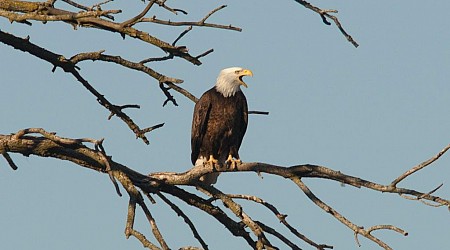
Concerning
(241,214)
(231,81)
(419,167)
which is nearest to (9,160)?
(241,214)

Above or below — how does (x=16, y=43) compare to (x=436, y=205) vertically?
above

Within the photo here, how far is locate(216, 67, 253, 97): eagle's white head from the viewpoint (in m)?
9.38

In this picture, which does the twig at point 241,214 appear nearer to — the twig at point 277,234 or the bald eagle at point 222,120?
the twig at point 277,234

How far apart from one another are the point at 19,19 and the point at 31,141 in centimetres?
100

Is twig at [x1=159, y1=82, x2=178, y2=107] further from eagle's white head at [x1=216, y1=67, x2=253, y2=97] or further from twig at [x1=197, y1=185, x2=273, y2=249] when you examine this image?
eagle's white head at [x1=216, y1=67, x2=253, y2=97]

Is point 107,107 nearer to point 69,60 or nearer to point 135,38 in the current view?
point 69,60

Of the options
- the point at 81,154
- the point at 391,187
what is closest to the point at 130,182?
the point at 81,154

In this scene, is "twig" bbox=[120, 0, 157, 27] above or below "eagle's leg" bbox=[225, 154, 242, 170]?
below

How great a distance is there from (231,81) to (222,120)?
385 millimetres

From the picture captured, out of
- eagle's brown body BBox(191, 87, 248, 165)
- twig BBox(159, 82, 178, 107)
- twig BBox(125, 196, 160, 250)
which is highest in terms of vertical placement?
eagle's brown body BBox(191, 87, 248, 165)

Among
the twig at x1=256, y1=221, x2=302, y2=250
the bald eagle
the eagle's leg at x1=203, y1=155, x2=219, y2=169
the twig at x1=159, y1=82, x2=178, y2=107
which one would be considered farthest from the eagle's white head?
the twig at x1=256, y1=221, x2=302, y2=250

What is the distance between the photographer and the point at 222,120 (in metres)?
9.28

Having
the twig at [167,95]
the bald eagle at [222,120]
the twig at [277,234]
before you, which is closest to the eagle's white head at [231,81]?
the bald eagle at [222,120]

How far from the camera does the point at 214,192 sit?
6.54 metres
